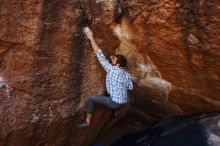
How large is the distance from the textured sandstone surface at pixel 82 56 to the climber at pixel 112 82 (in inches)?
3.4

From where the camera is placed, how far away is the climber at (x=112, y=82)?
4.65 meters

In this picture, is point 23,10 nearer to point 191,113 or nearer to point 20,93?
point 20,93

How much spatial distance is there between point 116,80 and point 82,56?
0.47 meters

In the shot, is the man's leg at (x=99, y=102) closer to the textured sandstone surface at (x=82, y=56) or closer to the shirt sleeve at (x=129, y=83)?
the textured sandstone surface at (x=82, y=56)

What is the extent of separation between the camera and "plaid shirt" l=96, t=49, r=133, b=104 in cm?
464

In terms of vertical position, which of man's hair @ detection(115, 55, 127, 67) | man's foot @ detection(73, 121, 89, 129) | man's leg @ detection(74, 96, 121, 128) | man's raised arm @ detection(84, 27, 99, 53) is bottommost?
man's foot @ detection(73, 121, 89, 129)

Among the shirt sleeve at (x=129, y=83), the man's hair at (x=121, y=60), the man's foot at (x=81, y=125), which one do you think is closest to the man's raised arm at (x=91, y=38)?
the man's hair at (x=121, y=60)

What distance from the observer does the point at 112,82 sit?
186 inches

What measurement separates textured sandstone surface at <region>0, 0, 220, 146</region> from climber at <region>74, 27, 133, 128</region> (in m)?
0.09

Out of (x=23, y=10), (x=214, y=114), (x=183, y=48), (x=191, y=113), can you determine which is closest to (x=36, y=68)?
(x=23, y=10)

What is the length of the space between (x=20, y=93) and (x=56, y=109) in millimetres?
453

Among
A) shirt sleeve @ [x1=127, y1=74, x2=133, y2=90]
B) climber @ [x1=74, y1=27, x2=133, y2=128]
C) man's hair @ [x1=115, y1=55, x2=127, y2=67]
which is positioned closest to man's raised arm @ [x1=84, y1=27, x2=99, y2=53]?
climber @ [x1=74, y1=27, x2=133, y2=128]

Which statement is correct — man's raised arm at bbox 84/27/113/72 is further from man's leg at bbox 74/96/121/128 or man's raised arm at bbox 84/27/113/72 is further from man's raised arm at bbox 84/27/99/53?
man's leg at bbox 74/96/121/128

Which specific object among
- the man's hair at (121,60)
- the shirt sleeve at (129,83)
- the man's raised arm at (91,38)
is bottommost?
the shirt sleeve at (129,83)
